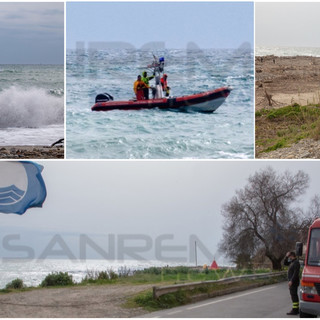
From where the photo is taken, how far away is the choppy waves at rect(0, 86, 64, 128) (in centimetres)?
1800

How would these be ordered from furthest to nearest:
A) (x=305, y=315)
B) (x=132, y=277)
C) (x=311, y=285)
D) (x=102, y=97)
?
(x=132, y=277) < (x=102, y=97) < (x=305, y=315) < (x=311, y=285)

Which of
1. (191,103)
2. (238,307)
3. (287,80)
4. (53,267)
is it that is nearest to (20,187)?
(53,267)

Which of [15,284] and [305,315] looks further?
[15,284]

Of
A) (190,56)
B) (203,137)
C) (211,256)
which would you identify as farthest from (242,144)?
(211,256)

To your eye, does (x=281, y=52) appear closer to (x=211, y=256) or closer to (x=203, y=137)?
(x=203, y=137)

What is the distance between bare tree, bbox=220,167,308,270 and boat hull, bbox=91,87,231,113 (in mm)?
3386

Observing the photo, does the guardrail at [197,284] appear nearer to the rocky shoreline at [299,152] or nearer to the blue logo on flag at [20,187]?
the rocky shoreline at [299,152]

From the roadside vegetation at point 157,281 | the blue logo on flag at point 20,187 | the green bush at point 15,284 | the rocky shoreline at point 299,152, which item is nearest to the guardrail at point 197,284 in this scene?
the roadside vegetation at point 157,281

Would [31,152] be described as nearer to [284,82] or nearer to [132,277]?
[132,277]

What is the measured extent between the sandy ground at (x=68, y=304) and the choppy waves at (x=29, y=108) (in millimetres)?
4231

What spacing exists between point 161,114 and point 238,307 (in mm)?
5392

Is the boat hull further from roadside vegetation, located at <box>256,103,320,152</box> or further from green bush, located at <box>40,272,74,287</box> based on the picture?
green bush, located at <box>40,272,74,287</box>

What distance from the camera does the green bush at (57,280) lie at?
59.3 ft

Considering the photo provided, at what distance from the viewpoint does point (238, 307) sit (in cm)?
1552
